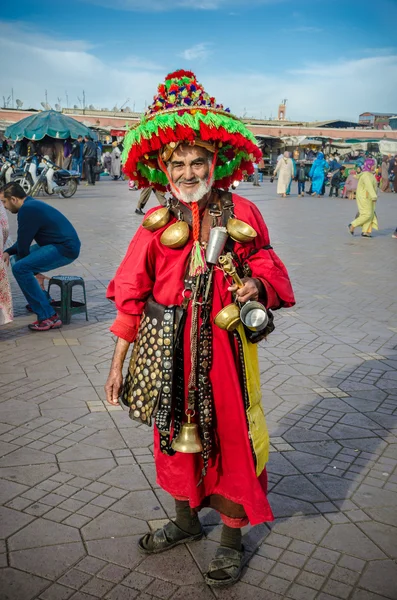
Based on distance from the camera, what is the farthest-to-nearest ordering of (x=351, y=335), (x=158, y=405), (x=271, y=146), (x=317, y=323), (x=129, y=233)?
(x=271, y=146), (x=129, y=233), (x=317, y=323), (x=351, y=335), (x=158, y=405)

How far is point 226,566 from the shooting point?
2.65m

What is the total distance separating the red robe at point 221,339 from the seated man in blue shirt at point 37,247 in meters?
3.84

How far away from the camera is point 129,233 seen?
42.5 feet

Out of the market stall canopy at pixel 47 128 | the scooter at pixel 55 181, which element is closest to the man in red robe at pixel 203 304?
the scooter at pixel 55 181

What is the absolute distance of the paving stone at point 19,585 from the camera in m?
2.54

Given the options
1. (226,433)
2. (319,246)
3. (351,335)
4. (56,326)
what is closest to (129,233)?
(319,246)

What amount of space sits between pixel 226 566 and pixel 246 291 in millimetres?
1261

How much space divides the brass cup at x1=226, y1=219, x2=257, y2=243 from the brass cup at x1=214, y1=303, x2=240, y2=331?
303mm

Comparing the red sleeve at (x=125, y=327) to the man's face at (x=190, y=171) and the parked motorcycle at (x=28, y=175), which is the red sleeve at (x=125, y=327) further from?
the parked motorcycle at (x=28, y=175)

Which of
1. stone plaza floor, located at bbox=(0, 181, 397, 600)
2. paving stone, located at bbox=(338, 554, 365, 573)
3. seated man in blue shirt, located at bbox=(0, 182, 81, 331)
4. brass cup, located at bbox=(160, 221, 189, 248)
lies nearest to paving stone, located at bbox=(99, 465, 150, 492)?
stone plaza floor, located at bbox=(0, 181, 397, 600)

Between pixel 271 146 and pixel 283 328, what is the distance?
35962 millimetres

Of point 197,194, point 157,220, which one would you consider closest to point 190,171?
point 197,194

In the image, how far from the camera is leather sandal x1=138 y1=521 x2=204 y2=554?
9.32ft

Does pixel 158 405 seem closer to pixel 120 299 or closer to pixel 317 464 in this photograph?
pixel 120 299
